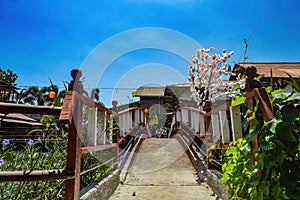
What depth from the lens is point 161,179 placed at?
123 inches

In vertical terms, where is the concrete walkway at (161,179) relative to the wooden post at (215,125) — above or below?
below

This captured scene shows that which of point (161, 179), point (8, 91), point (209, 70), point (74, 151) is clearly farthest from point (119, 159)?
point (8, 91)

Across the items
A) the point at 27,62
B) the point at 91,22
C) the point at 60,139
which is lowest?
the point at 60,139

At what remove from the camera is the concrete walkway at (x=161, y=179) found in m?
2.47

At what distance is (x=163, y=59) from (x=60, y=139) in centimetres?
437

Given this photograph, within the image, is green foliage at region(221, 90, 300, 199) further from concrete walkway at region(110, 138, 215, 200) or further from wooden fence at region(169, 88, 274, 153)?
concrete walkway at region(110, 138, 215, 200)

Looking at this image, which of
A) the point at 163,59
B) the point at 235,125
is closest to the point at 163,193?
the point at 235,125

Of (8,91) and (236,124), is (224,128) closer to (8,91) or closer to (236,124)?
(236,124)

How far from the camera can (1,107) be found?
1.21 meters

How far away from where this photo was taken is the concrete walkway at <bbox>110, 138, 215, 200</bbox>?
2469mm

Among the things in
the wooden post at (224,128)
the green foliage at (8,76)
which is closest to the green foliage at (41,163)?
the wooden post at (224,128)

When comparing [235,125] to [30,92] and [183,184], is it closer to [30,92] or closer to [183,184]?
[183,184]

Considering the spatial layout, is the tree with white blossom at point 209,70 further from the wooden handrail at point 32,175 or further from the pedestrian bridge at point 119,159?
the wooden handrail at point 32,175

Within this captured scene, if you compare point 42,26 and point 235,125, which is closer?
point 235,125
